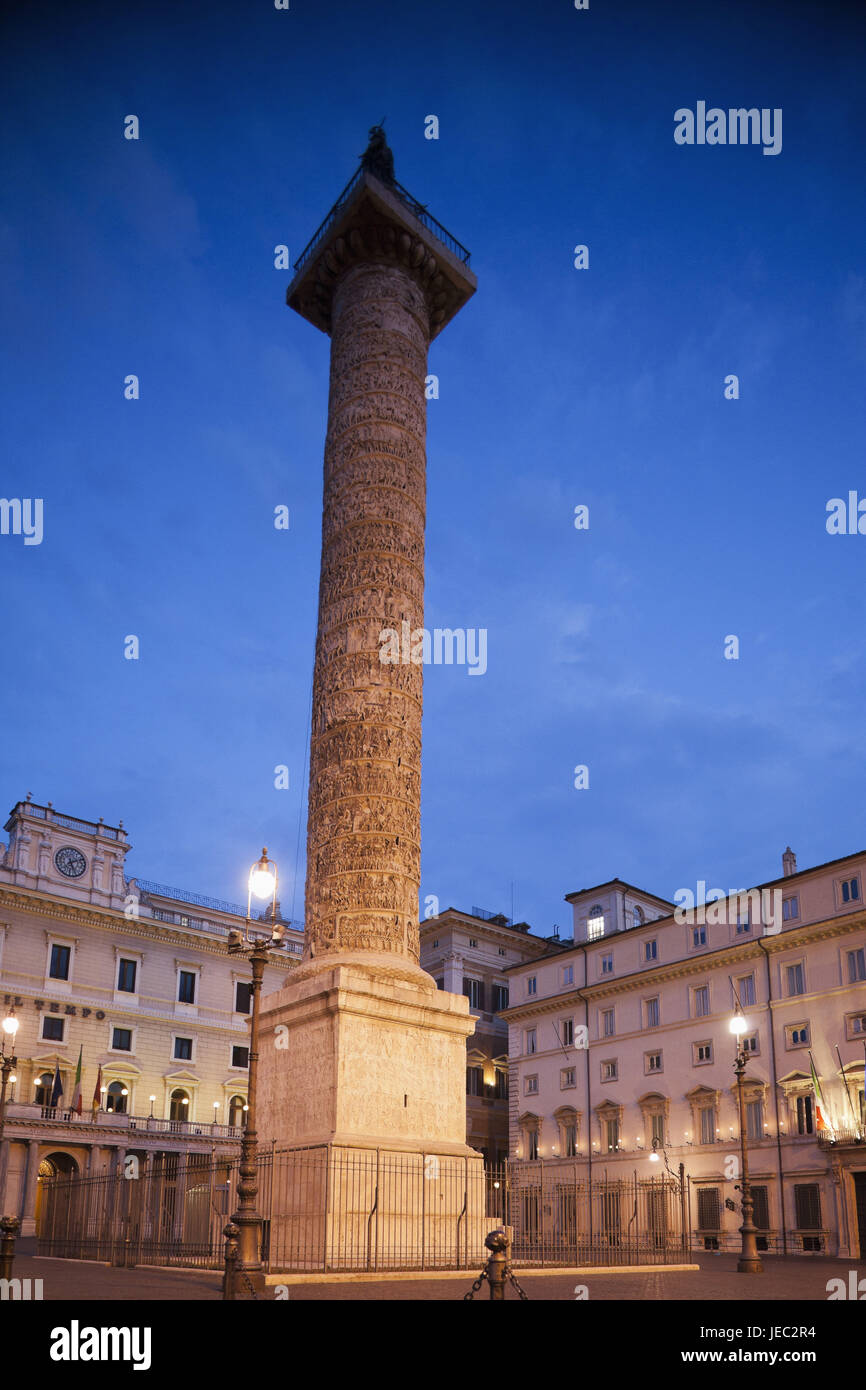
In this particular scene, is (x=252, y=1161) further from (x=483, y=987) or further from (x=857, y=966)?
(x=483, y=987)

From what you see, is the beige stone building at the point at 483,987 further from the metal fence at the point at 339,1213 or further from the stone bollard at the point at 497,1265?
the stone bollard at the point at 497,1265

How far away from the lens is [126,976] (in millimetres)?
40406

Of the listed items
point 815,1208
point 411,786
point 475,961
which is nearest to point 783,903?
point 815,1208

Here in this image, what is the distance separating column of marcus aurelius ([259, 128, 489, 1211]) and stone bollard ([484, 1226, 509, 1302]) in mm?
7031

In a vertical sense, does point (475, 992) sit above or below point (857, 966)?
above

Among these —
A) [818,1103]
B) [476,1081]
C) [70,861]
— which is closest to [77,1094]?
[70,861]

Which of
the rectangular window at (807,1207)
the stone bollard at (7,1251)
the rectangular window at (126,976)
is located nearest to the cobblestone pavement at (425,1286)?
the stone bollard at (7,1251)

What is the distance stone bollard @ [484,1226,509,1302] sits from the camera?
330 inches

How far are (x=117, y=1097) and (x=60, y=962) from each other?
5055 mm

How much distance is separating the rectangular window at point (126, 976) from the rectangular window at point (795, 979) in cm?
2256

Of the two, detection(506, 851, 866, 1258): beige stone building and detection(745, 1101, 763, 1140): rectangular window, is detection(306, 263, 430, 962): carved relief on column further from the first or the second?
detection(745, 1101, 763, 1140): rectangular window

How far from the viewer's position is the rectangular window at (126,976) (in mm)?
40125

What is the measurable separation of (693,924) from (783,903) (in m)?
3.74
